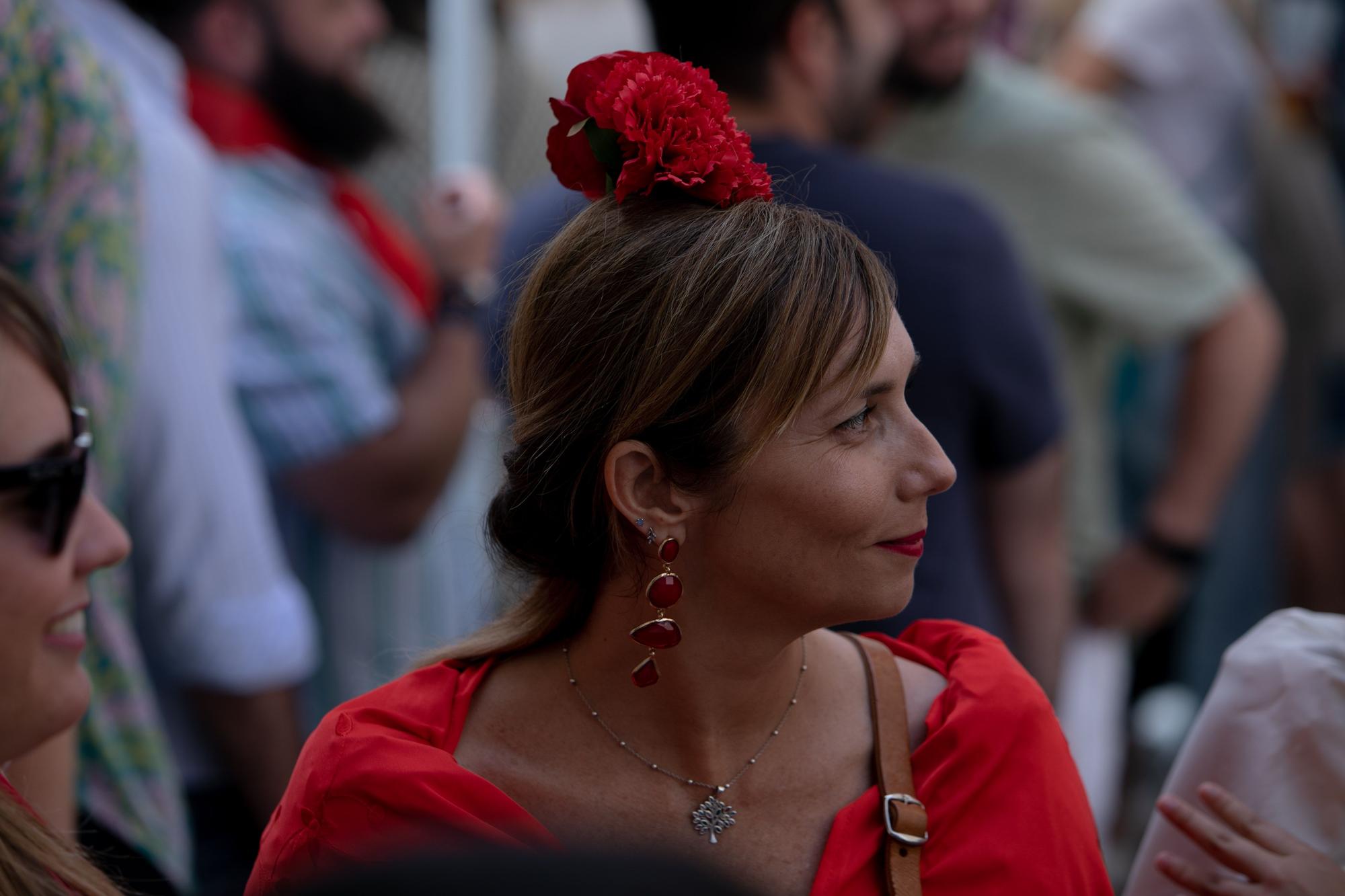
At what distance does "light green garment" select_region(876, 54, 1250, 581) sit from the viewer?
2.97m

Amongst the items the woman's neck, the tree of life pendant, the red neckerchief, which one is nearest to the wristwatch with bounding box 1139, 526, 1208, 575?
the red neckerchief

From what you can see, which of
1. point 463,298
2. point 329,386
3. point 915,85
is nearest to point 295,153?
point 463,298

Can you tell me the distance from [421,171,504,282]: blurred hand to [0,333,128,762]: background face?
160cm

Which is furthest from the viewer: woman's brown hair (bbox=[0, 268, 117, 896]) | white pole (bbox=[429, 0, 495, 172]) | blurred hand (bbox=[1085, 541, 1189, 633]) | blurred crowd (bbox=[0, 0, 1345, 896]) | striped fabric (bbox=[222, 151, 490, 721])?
white pole (bbox=[429, 0, 495, 172])

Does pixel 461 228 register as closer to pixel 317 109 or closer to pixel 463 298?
pixel 463 298

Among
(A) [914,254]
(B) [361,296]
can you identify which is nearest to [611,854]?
(A) [914,254]

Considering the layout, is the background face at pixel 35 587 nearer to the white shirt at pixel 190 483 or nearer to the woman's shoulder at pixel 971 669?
the white shirt at pixel 190 483

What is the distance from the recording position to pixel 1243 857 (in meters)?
1.55

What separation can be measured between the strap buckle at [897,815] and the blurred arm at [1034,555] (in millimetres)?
1048

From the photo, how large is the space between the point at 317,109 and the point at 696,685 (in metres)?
2.27

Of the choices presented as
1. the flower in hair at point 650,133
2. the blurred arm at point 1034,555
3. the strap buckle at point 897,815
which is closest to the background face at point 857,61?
the blurred arm at point 1034,555

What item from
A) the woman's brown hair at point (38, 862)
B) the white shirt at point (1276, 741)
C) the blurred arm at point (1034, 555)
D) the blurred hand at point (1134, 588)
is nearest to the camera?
the woman's brown hair at point (38, 862)

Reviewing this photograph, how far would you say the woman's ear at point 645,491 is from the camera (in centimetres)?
152

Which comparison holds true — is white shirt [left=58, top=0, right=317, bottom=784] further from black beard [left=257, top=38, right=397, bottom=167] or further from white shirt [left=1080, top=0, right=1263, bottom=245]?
white shirt [left=1080, top=0, right=1263, bottom=245]
